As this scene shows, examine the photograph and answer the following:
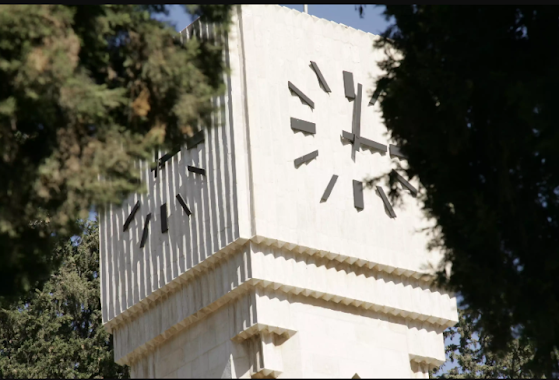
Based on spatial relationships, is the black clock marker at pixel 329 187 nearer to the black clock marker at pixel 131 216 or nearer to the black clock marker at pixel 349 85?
the black clock marker at pixel 349 85

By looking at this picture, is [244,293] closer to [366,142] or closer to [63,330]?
[366,142]

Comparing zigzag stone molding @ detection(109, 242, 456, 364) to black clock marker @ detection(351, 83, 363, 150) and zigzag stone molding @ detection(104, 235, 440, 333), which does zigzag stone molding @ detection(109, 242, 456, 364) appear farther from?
black clock marker @ detection(351, 83, 363, 150)

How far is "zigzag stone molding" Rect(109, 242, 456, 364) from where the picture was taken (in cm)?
1603

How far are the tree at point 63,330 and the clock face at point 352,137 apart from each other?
8.29 m

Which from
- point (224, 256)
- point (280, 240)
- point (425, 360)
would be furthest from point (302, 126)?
point (425, 360)

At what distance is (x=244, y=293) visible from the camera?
16125mm

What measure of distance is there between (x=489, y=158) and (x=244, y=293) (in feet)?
18.0

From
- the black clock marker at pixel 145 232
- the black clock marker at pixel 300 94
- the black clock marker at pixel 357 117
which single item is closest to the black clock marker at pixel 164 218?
the black clock marker at pixel 145 232

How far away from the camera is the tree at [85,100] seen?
10414 millimetres

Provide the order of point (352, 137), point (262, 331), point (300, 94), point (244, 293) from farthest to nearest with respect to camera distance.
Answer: point (352, 137)
point (300, 94)
point (244, 293)
point (262, 331)

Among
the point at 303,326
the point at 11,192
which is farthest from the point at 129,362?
the point at 11,192

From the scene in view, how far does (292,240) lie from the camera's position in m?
16.3

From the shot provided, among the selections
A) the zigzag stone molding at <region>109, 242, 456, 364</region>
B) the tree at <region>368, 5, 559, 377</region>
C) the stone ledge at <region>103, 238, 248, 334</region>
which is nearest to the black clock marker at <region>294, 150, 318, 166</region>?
the zigzag stone molding at <region>109, 242, 456, 364</region>

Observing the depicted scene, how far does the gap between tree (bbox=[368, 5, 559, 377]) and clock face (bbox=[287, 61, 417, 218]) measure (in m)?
5.03
